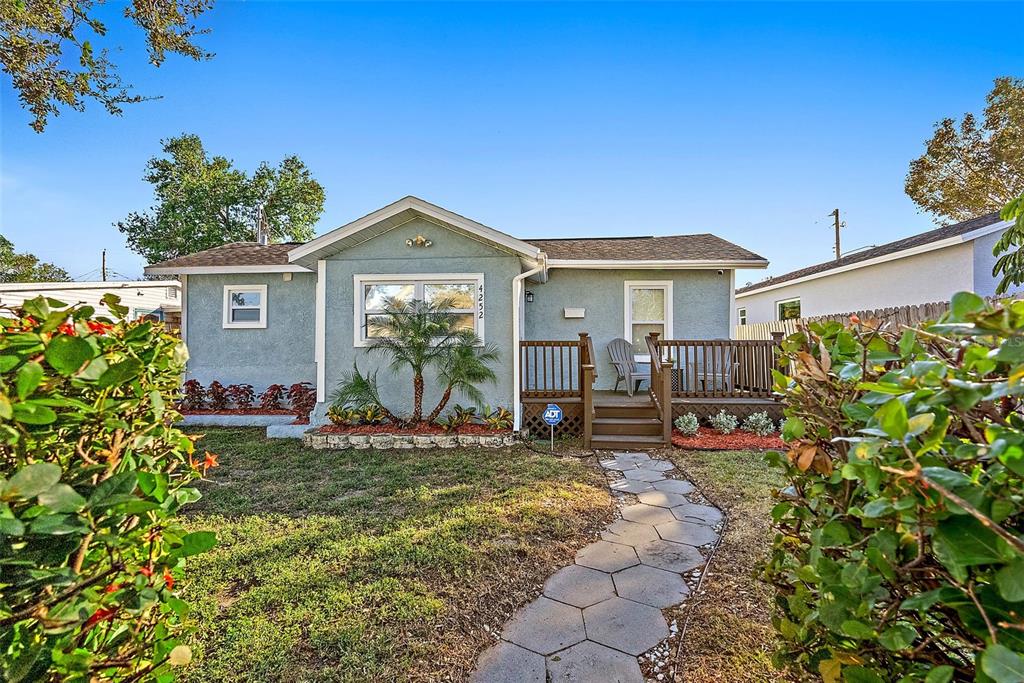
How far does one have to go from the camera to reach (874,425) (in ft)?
3.24

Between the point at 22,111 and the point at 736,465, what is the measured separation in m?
11.5

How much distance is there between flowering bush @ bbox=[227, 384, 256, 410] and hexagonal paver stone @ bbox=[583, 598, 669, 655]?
1006 cm

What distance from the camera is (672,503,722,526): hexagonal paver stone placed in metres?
4.15

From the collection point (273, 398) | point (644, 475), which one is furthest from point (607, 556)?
point (273, 398)

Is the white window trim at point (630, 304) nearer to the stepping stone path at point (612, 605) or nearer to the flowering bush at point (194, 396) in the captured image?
the stepping stone path at point (612, 605)

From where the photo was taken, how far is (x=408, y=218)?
7.79 meters

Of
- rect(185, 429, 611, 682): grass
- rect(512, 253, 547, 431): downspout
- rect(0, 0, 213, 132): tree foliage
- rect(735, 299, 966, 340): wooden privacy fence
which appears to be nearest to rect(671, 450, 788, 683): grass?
rect(185, 429, 611, 682): grass

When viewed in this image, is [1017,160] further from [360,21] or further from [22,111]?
[22,111]

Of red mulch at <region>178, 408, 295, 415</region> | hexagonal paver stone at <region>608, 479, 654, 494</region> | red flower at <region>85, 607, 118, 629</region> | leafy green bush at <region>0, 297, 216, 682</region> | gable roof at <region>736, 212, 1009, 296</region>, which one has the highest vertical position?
gable roof at <region>736, 212, 1009, 296</region>

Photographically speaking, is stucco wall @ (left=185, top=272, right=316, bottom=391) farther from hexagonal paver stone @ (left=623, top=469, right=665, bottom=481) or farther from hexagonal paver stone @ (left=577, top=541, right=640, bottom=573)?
hexagonal paver stone @ (left=577, top=541, right=640, bottom=573)

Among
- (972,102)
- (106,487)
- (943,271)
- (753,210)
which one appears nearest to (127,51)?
(106,487)

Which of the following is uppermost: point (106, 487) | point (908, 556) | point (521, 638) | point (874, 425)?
point (874, 425)

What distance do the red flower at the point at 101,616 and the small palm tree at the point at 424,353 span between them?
607 cm

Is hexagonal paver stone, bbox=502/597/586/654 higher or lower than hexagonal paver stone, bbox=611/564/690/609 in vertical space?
higher
